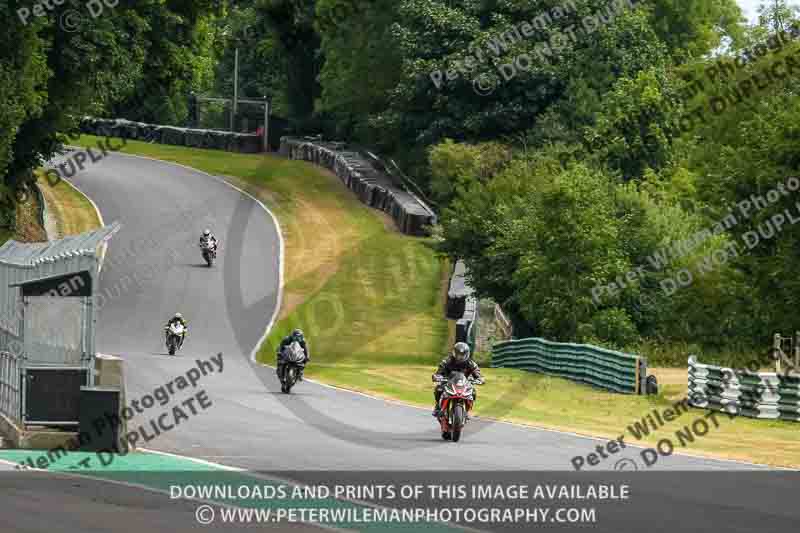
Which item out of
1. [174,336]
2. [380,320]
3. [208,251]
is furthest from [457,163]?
[174,336]

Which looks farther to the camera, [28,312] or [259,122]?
[259,122]

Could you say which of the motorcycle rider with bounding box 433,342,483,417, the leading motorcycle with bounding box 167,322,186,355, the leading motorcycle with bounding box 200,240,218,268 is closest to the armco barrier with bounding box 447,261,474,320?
the leading motorcycle with bounding box 200,240,218,268

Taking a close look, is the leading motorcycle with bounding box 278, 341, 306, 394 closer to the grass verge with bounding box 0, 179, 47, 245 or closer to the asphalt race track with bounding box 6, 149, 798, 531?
the asphalt race track with bounding box 6, 149, 798, 531

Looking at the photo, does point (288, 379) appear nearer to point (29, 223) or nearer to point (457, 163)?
point (29, 223)

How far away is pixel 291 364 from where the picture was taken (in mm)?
30562

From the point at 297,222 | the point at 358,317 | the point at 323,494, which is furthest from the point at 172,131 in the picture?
the point at 323,494

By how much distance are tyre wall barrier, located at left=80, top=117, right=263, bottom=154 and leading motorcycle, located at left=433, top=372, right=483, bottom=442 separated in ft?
226

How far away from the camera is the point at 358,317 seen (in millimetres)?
52938

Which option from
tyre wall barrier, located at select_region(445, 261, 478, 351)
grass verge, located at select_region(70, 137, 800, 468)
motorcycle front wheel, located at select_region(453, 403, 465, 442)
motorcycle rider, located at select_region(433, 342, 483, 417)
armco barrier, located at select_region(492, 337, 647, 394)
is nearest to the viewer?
motorcycle front wheel, located at select_region(453, 403, 465, 442)

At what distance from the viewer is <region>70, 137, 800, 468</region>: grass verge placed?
2750cm

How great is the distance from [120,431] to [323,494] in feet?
16.7

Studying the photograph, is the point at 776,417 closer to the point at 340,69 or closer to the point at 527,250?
the point at 527,250

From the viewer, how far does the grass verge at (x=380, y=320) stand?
27.5m

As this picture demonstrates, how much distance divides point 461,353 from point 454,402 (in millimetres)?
740
